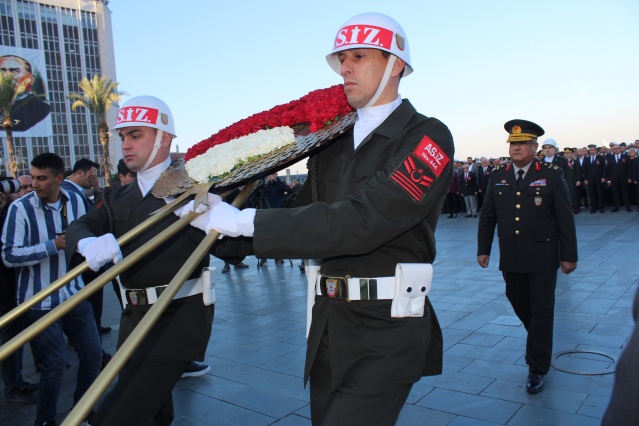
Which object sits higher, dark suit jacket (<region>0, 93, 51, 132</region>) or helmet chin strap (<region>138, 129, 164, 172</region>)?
dark suit jacket (<region>0, 93, 51, 132</region>)

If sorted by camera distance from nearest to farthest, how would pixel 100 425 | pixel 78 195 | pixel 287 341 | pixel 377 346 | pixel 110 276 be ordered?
1. pixel 110 276
2. pixel 377 346
3. pixel 100 425
4. pixel 78 195
5. pixel 287 341

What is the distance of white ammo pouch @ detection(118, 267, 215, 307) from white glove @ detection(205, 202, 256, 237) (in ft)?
4.38

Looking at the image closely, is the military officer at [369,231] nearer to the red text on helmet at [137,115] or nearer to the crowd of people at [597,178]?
the red text on helmet at [137,115]

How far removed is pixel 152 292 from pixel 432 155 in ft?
6.46

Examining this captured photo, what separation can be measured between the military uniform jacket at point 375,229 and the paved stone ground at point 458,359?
1846 millimetres

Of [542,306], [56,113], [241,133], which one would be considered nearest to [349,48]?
[241,133]

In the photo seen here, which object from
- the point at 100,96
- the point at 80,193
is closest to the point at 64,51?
the point at 100,96

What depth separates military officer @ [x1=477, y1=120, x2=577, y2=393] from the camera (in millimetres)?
4363

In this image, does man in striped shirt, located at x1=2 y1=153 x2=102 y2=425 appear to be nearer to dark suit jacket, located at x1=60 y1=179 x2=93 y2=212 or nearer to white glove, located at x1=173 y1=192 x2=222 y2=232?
dark suit jacket, located at x1=60 y1=179 x2=93 y2=212

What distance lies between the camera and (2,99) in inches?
1523

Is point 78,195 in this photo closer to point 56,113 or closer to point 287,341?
point 287,341

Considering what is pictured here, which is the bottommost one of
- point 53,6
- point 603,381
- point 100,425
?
point 603,381

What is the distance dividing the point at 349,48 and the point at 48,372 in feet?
10.9

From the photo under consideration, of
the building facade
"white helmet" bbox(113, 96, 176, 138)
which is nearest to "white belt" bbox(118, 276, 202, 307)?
"white helmet" bbox(113, 96, 176, 138)
